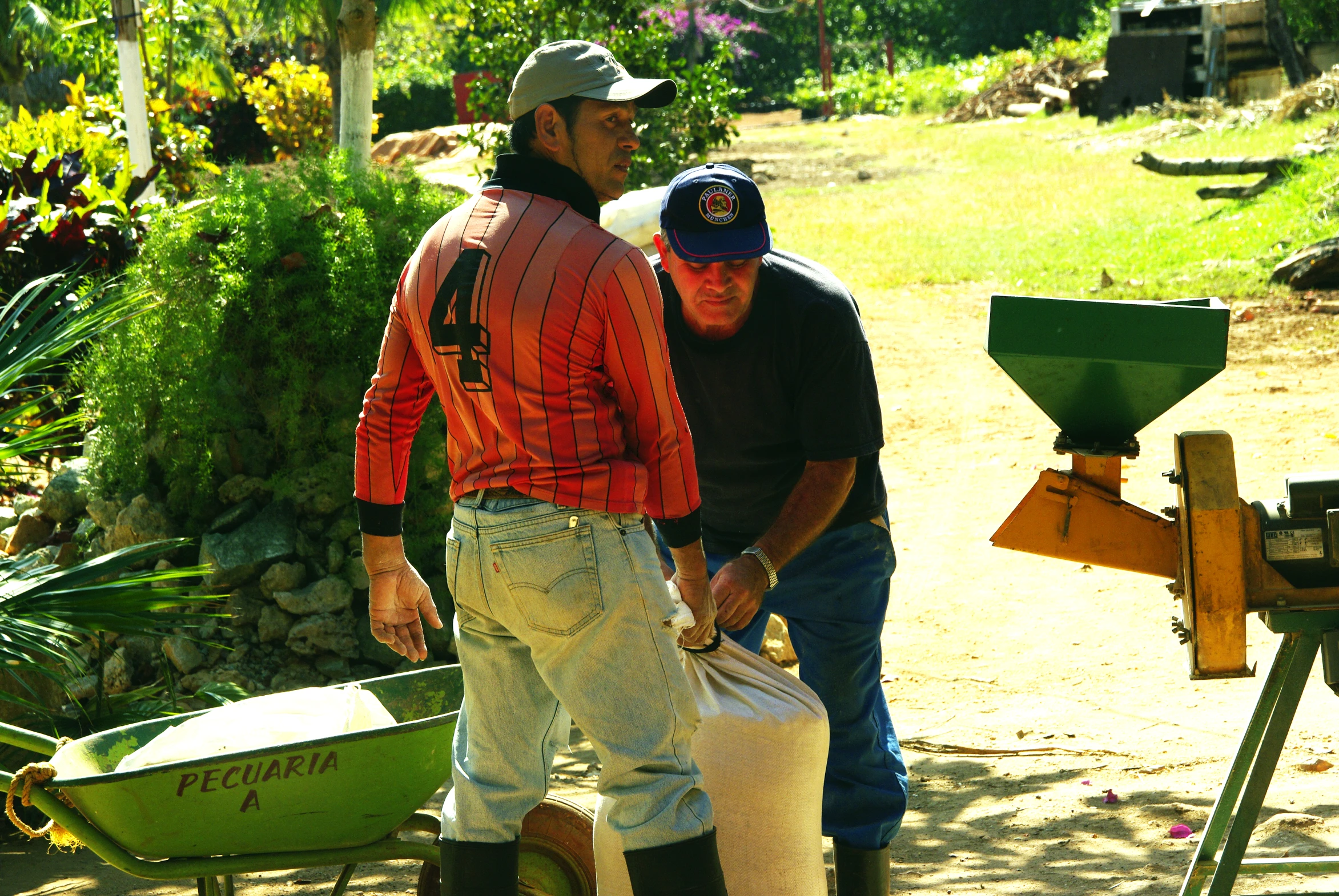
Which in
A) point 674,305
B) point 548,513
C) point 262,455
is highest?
point 674,305

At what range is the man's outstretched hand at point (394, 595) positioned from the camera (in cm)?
272

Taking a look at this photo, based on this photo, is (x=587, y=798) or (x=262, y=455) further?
(x=262, y=455)

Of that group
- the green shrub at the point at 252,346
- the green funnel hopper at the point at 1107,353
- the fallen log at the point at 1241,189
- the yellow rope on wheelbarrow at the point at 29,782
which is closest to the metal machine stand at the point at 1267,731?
the green funnel hopper at the point at 1107,353

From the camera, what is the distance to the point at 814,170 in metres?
22.1

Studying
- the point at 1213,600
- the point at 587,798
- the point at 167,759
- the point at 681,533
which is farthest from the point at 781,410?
the point at 587,798

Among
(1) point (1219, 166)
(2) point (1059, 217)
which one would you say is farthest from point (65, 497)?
(1) point (1219, 166)

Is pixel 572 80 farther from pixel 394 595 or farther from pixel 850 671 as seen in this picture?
pixel 850 671

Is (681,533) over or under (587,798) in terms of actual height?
over

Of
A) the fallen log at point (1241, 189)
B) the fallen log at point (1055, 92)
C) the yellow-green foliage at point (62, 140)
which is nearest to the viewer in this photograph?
the yellow-green foliage at point (62, 140)

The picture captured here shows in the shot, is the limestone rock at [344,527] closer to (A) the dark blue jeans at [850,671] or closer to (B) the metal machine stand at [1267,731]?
(A) the dark blue jeans at [850,671]

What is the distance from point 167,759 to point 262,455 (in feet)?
9.37

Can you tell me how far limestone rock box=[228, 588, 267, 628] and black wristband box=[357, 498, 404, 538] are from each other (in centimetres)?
264

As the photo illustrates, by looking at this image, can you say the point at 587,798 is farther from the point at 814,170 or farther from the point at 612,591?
the point at 814,170

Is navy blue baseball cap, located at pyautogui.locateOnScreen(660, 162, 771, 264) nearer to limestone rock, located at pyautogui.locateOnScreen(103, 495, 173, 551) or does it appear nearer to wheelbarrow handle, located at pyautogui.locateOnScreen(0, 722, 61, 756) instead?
wheelbarrow handle, located at pyautogui.locateOnScreen(0, 722, 61, 756)
